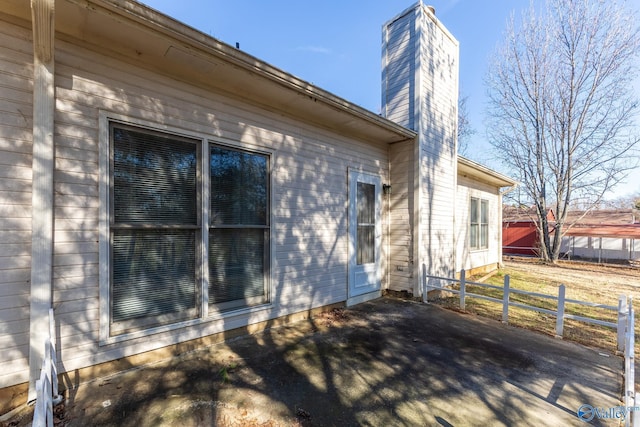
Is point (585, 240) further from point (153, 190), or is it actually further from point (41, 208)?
point (41, 208)

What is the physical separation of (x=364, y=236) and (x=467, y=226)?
187 inches

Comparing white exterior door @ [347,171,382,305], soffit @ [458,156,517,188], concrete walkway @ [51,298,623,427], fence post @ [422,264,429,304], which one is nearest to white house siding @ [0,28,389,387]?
concrete walkway @ [51,298,623,427]

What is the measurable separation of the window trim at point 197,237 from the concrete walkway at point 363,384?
37cm

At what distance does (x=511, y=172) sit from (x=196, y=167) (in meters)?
16.2

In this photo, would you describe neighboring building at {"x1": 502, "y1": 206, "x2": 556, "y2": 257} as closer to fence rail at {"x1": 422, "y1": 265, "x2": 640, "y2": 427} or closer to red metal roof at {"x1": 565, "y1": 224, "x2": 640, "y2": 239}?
red metal roof at {"x1": 565, "y1": 224, "x2": 640, "y2": 239}

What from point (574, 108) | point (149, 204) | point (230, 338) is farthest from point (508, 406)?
point (574, 108)

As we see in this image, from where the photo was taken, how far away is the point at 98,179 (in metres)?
Result: 2.62

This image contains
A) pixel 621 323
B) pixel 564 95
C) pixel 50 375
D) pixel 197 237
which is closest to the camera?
pixel 50 375

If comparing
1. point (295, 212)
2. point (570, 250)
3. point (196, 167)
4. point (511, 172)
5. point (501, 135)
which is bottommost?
point (570, 250)

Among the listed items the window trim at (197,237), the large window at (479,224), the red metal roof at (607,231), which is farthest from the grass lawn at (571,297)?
the window trim at (197,237)

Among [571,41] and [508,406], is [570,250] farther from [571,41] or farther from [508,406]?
[508,406]

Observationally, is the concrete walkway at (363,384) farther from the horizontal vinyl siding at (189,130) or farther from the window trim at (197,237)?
the horizontal vinyl siding at (189,130)

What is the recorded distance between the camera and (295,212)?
14.0ft

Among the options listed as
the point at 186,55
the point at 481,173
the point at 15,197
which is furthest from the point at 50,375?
the point at 481,173
